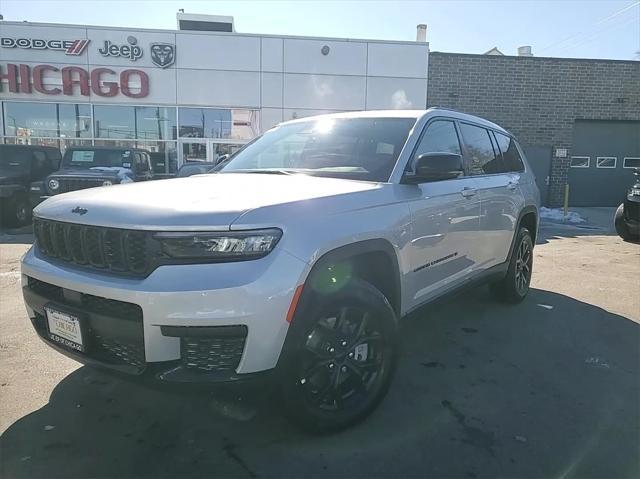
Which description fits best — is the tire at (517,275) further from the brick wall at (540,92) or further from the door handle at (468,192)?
the brick wall at (540,92)

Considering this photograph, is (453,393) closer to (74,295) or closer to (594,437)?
(594,437)

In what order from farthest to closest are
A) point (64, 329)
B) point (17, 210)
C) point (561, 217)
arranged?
point (561, 217), point (17, 210), point (64, 329)

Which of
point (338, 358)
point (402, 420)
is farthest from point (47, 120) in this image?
point (402, 420)

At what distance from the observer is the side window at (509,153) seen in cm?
521

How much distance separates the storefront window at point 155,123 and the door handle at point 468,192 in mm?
13901

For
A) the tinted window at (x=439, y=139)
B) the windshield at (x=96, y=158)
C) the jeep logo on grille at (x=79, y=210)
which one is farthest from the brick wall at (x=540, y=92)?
the jeep logo on grille at (x=79, y=210)

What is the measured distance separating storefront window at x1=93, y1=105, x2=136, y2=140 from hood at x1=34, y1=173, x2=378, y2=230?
46.8 feet

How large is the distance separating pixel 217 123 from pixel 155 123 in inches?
78.3

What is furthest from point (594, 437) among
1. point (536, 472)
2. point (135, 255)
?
point (135, 255)

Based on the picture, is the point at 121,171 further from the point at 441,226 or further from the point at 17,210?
the point at 441,226

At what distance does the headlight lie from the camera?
7.39 ft

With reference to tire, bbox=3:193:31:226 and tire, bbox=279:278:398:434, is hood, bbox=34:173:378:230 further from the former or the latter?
tire, bbox=3:193:31:226

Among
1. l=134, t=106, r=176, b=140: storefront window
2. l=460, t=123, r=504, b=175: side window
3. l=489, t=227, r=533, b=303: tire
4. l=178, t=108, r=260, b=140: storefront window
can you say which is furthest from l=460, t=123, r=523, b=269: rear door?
l=134, t=106, r=176, b=140: storefront window

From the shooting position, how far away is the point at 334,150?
11.8ft
